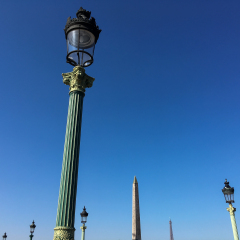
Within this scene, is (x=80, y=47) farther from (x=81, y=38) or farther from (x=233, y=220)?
(x=233, y=220)

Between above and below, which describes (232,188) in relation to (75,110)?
below

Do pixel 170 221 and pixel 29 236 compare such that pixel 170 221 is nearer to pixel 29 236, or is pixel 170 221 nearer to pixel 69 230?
pixel 29 236

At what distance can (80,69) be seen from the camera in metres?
10.1

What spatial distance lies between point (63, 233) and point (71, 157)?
225cm

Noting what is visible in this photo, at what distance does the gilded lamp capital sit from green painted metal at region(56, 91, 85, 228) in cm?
25

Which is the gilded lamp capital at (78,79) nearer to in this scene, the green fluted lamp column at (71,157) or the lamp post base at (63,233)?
the green fluted lamp column at (71,157)

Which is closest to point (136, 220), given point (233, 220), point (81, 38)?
point (233, 220)

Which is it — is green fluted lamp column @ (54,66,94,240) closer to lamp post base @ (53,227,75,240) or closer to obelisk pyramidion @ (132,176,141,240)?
lamp post base @ (53,227,75,240)

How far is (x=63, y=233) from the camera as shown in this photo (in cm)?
746

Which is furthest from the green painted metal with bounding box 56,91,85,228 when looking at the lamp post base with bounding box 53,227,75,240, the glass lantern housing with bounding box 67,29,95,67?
the glass lantern housing with bounding box 67,29,95,67

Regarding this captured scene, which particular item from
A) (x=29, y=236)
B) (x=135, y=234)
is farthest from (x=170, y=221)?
(x=29, y=236)

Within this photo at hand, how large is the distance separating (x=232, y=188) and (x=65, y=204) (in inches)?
355

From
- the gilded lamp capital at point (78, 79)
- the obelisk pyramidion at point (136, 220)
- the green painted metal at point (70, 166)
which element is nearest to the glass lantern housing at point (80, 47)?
the gilded lamp capital at point (78, 79)

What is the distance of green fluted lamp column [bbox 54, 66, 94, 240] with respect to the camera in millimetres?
7629
